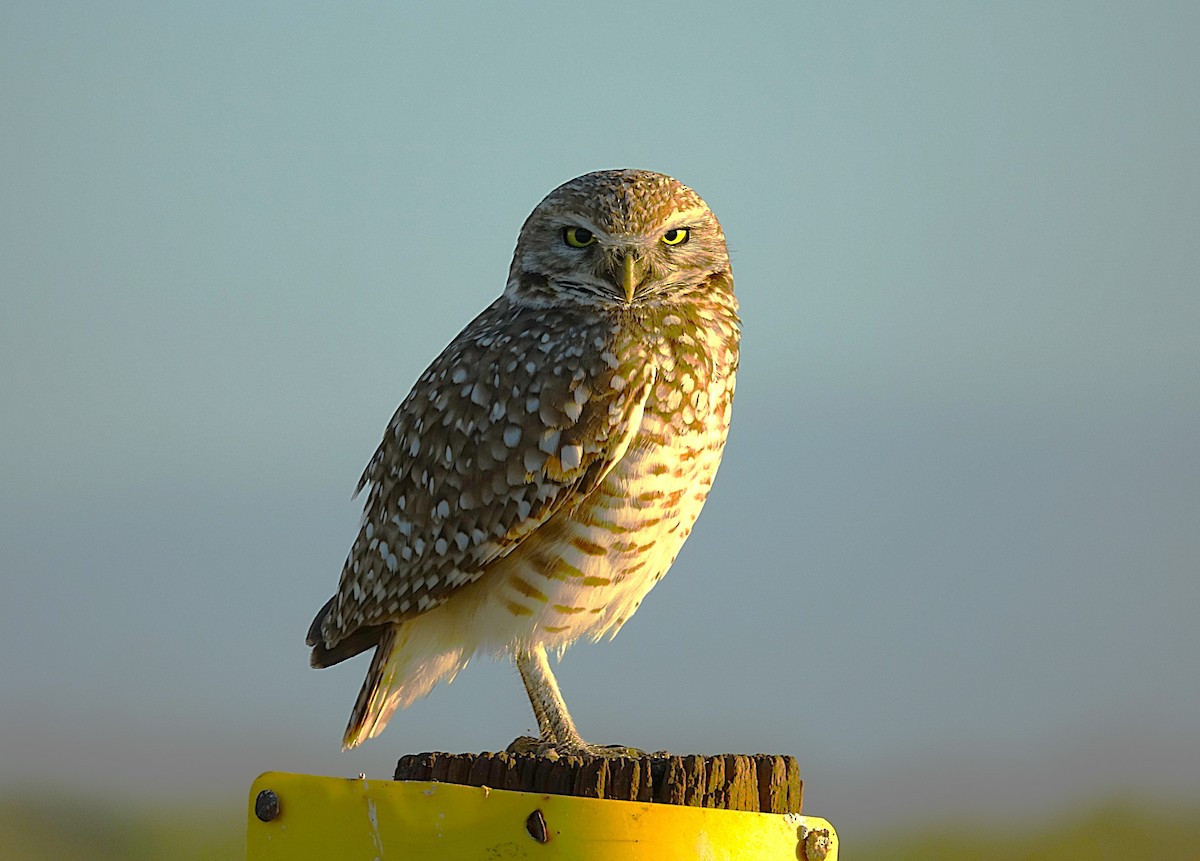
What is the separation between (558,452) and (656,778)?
3.11 feet

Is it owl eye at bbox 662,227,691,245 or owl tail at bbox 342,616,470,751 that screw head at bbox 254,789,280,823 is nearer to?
owl tail at bbox 342,616,470,751

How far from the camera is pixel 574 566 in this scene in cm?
349

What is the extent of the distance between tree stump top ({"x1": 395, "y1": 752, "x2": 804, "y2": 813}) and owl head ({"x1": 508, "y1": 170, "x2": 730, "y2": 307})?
4.17 ft

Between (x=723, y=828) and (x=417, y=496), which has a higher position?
(x=417, y=496)

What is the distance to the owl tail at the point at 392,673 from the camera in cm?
378

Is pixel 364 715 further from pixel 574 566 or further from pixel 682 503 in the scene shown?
pixel 682 503

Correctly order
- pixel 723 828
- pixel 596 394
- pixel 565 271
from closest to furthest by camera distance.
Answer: pixel 723 828
pixel 596 394
pixel 565 271

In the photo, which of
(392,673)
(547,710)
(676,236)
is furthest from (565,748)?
(676,236)

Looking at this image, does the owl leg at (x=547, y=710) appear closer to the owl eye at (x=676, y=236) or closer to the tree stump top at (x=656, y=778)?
the tree stump top at (x=656, y=778)

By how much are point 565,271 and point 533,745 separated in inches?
50.3

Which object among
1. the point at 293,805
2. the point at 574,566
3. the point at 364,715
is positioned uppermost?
the point at 574,566

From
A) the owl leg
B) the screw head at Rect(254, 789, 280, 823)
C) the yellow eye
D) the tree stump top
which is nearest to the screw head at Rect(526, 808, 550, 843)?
the tree stump top

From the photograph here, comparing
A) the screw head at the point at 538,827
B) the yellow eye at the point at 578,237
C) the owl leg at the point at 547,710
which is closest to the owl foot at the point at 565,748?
the owl leg at the point at 547,710

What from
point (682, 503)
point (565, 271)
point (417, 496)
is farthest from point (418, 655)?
point (565, 271)
